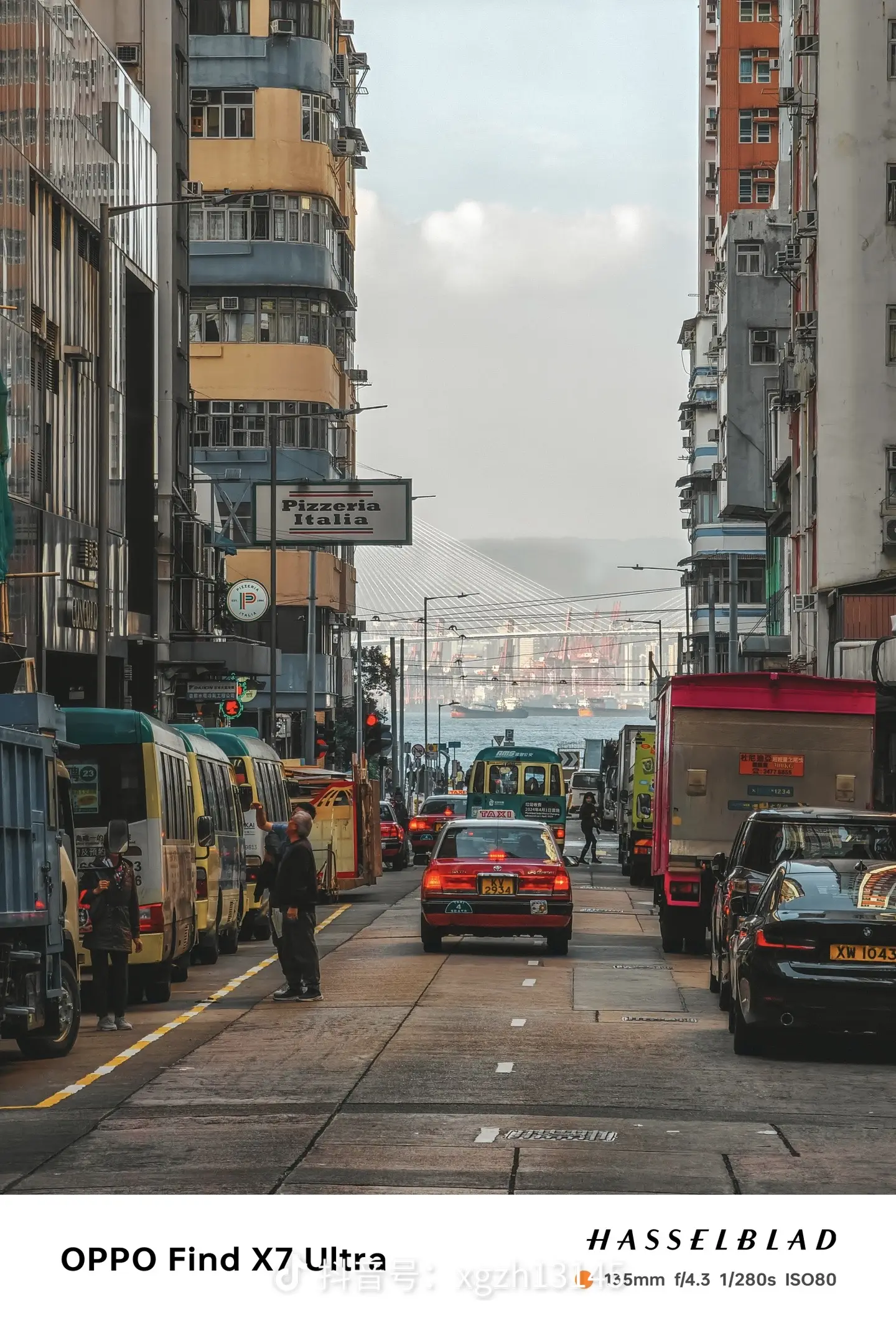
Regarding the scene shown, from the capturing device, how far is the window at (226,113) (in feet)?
289

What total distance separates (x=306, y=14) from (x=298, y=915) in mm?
72445

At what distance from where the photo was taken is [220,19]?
3469 inches

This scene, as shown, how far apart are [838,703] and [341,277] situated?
6862 centimetres

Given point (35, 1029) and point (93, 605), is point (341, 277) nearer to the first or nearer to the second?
point (93, 605)

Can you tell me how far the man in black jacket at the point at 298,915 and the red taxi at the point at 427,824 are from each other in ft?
115

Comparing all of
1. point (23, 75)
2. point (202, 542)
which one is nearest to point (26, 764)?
point (23, 75)

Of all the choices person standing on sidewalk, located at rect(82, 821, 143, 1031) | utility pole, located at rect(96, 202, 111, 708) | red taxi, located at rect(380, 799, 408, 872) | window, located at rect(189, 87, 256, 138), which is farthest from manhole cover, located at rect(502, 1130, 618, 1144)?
window, located at rect(189, 87, 256, 138)

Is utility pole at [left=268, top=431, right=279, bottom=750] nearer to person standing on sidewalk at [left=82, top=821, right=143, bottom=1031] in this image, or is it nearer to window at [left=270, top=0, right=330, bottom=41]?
window at [left=270, top=0, right=330, bottom=41]

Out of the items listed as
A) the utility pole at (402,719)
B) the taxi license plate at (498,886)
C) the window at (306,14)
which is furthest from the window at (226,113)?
the taxi license plate at (498,886)

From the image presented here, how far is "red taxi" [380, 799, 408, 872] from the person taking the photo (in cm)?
5848

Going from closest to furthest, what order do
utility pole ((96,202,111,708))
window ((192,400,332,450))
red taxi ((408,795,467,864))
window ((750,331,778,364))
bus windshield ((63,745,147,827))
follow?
1. bus windshield ((63,745,147,827))
2. utility pole ((96,202,111,708))
3. red taxi ((408,795,467,864))
4. window ((192,400,332,450))
5. window ((750,331,778,364))

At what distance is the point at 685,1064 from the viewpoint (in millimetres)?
16281

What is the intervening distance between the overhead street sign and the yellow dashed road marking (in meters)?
25.2

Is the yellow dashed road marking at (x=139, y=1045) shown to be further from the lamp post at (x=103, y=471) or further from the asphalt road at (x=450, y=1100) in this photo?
the lamp post at (x=103, y=471)
